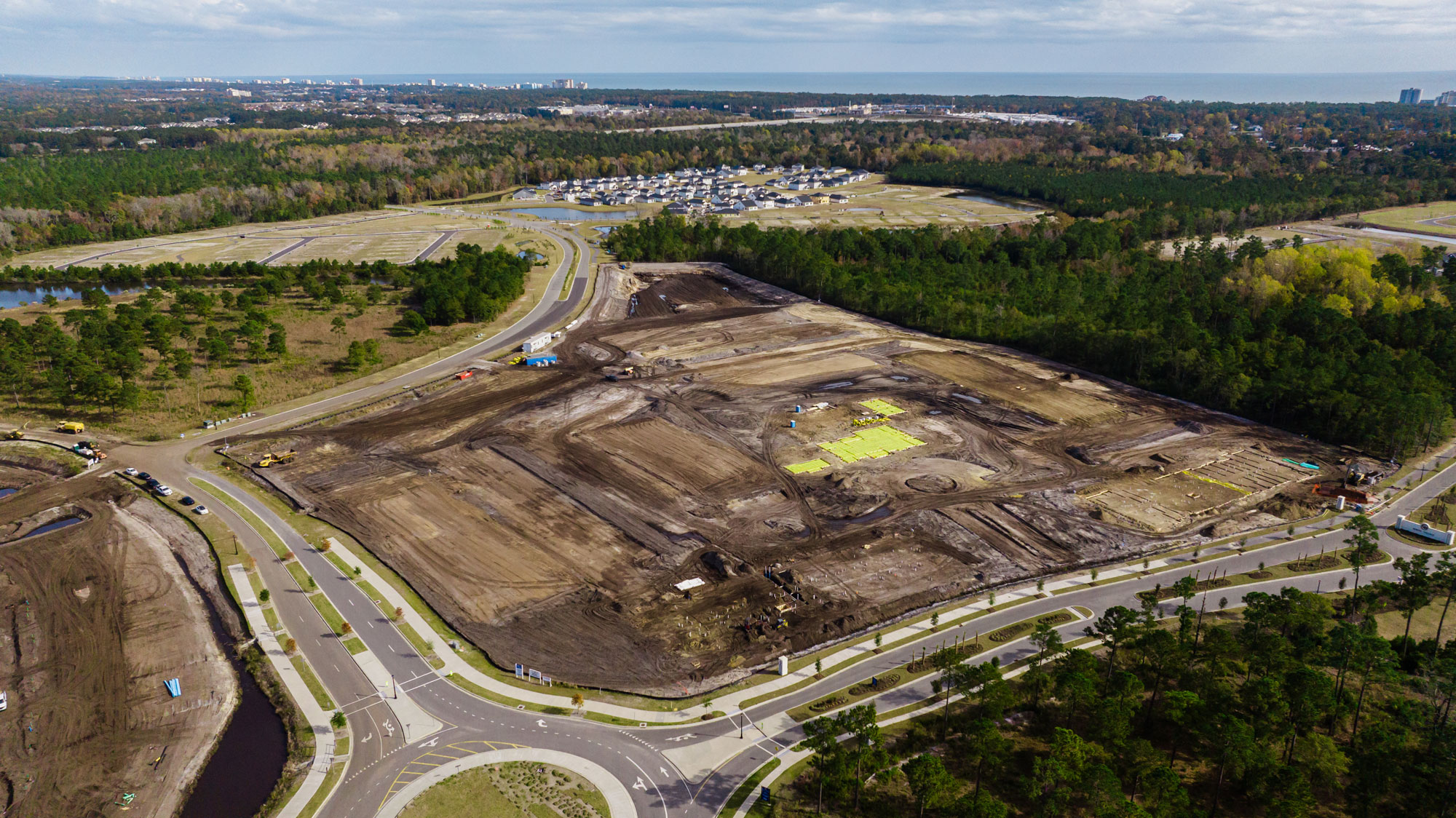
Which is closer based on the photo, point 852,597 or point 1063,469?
point 852,597

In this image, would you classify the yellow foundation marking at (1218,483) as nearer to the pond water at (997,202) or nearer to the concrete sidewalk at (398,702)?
the concrete sidewalk at (398,702)

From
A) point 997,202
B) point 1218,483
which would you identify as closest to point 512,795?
point 1218,483

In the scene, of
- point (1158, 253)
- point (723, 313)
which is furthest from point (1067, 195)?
point (723, 313)

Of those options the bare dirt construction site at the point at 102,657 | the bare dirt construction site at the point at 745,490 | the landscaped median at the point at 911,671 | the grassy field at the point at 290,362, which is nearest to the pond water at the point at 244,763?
the bare dirt construction site at the point at 102,657

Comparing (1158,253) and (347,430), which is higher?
(1158,253)

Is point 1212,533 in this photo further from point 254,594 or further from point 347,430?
point 347,430

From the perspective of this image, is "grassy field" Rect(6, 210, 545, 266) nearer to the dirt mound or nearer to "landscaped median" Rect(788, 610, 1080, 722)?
the dirt mound

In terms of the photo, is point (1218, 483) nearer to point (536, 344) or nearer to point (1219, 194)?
point (536, 344)
